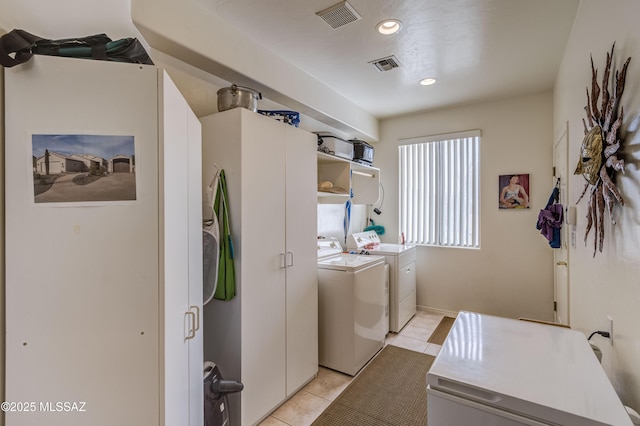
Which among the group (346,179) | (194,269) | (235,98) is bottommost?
(194,269)

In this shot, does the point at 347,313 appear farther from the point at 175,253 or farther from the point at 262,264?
the point at 175,253

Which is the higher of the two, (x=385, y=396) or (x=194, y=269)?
(x=194, y=269)

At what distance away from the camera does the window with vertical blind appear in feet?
12.1

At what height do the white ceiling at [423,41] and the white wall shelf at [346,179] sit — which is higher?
the white ceiling at [423,41]

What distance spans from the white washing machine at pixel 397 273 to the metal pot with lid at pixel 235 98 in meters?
2.08

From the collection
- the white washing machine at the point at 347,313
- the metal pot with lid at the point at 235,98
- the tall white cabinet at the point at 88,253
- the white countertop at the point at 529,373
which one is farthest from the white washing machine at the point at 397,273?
the tall white cabinet at the point at 88,253

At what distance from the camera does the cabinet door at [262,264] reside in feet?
5.98

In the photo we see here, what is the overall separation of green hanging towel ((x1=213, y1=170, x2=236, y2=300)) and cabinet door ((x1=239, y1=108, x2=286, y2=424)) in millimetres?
65

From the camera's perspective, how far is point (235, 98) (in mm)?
1896

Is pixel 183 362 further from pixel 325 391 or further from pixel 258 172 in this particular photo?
pixel 325 391

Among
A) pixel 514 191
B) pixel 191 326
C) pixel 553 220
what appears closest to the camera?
pixel 191 326

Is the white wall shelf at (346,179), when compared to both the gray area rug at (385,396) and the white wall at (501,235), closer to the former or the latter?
the white wall at (501,235)

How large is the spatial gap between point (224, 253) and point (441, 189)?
10.2ft

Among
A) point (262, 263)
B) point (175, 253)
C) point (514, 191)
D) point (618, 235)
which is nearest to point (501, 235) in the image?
point (514, 191)
